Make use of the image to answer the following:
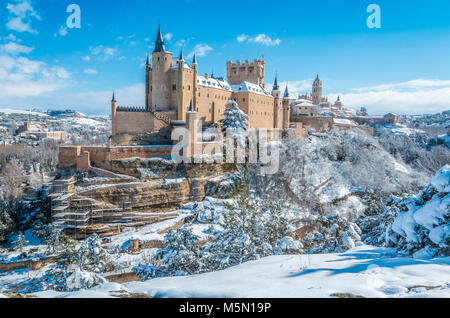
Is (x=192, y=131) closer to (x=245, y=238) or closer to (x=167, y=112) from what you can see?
(x=167, y=112)

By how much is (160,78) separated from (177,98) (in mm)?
3391

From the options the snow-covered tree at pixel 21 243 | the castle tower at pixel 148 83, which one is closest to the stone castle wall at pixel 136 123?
the castle tower at pixel 148 83

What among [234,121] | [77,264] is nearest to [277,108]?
[234,121]

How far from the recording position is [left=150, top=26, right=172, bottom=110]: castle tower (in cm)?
3259

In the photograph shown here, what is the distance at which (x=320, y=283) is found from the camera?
4.06m

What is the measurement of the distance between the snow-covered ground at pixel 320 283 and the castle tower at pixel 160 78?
30.3m

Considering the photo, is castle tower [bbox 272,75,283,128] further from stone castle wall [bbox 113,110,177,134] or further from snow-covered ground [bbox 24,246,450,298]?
snow-covered ground [bbox 24,246,450,298]

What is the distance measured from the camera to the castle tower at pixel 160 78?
32594mm

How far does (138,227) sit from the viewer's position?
25062 mm

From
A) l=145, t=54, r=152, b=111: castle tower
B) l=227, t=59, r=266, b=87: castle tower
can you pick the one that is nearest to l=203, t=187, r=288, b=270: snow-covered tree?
l=145, t=54, r=152, b=111: castle tower

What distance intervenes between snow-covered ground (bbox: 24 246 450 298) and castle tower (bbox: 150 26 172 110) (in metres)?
30.3
